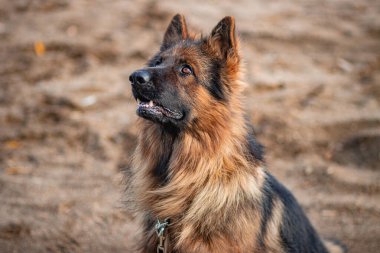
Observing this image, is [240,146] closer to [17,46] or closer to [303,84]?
[303,84]

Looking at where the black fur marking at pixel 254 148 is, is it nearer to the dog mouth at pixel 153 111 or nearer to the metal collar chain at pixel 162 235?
the dog mouth at pixel 153 111

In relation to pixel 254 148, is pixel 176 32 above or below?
above

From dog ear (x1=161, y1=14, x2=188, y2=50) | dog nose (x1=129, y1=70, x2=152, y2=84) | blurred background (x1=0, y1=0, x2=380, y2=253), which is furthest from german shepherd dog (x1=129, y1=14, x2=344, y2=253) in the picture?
blurred background (x1=0, y1=0, x2=380, y2=253)

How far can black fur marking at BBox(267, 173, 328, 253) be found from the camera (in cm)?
427

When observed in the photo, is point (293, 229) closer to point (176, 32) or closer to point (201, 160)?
point (201, 160)

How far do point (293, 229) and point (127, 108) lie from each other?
4431mm

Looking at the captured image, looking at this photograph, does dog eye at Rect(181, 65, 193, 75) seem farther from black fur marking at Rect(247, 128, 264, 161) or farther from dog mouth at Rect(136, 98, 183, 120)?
black fur marking at Rect(247, 128, 264, 161)

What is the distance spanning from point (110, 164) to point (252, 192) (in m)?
3.56

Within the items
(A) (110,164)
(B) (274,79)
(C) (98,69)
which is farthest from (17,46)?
(B) (274,79)

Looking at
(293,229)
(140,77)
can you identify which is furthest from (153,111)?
(293,229)

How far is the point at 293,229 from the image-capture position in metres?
4.37

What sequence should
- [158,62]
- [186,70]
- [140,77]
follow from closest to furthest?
[140,77] → [186,70] → [158,62]

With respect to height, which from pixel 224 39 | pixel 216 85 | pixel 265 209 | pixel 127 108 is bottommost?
pixel 127 108

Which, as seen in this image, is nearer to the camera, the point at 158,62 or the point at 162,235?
the point at 162,235
